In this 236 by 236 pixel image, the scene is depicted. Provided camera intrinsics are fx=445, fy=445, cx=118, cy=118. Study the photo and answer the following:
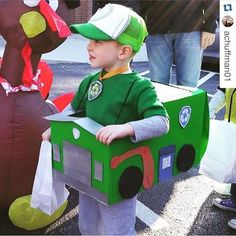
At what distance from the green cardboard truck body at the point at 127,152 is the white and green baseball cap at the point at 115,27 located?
0.32 m

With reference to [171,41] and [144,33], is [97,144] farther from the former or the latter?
[171,41]

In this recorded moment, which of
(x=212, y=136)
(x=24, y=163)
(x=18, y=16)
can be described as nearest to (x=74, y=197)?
(x=24, y=163)

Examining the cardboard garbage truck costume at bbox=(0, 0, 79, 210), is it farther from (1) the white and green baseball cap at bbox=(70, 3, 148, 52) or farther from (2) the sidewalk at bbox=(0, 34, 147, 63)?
(2) the sidewalk at bbox=(0, 34, 147, 63)

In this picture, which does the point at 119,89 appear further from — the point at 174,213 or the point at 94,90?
the point at 174,213

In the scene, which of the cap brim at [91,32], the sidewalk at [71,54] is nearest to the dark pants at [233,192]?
the cap brim at [91,32]

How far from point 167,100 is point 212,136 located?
63 cm

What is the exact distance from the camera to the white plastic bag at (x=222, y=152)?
243 cm

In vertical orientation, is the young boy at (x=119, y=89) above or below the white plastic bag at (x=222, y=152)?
above

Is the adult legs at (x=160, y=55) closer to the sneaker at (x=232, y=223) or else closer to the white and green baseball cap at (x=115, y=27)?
the sneaker at (x=232, y=223)

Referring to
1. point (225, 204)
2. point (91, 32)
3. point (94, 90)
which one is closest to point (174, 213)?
point (225, 204)

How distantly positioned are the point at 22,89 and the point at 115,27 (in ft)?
3.14

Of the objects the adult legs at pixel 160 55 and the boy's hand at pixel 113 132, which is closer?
the boy's hand at pixel 113 132

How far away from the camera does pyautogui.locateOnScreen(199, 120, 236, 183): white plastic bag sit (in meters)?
2.43

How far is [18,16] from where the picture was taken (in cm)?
238
